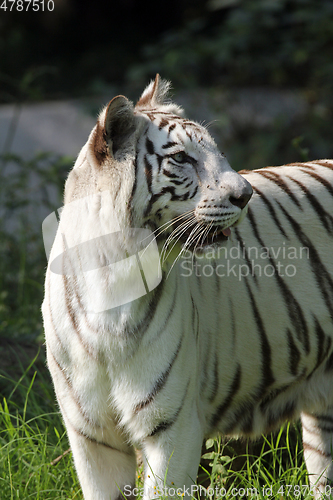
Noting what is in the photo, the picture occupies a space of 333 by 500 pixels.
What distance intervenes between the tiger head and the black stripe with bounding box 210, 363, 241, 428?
0.60 metres

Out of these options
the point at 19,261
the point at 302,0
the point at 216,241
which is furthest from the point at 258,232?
the point at 302,0

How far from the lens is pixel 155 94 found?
2.01 m

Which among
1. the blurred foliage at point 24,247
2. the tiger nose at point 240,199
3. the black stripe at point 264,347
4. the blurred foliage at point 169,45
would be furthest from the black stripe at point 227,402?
the blurred foliage at point 169,45

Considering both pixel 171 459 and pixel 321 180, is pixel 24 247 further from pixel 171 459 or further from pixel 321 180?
pixel 171 459

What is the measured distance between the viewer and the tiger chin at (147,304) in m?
1.71

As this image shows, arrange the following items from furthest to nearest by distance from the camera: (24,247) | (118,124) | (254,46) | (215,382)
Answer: (254,46) < (24,247) < (215,382) < (118,124)

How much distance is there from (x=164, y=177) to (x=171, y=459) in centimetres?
86

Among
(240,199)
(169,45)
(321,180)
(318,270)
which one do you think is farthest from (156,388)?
(169,45)

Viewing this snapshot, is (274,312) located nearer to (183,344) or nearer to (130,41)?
(183,344)

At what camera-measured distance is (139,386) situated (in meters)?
1.75

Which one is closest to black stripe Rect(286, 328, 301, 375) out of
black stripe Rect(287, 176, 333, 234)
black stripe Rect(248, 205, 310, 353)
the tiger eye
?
black stripe Rect(248, 205, 310, 353)

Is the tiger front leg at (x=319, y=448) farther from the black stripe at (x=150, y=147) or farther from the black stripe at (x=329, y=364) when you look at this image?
the black stripe at (x=150, y=147)

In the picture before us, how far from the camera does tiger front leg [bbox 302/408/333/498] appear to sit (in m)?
2.33

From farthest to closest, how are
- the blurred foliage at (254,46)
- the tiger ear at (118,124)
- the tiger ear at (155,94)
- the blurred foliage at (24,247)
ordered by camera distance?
the blurred foliage at (254,46)
the blurred foliage at (24,247)
the tiger ear at (155,94)
the tiger ear at (118,124)
